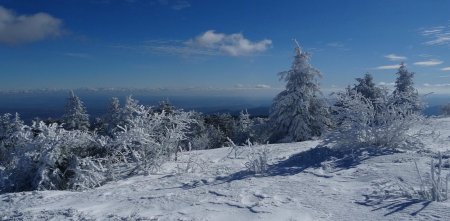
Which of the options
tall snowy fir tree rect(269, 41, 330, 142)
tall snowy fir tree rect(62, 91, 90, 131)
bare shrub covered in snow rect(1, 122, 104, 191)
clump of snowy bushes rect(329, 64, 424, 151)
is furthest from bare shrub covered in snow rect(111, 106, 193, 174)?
tall snowy fir tree rect(62, 91, 90, 131)

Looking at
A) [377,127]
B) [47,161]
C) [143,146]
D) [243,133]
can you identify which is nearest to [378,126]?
[377,127]

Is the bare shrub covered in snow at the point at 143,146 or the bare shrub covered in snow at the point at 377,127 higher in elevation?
the bare shrub covered in snow at the point at 377,127

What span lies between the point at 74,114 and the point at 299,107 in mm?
27109

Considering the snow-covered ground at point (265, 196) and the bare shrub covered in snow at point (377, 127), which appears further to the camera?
the bare shrub covered in snow at point (377, 127)

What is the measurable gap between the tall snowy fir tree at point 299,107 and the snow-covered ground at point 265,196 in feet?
45.2

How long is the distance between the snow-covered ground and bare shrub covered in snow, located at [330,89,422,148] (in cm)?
76

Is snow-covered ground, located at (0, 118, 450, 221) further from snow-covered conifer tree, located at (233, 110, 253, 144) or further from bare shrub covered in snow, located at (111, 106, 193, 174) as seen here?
snow-covered conifer tree, located at (233, 110, 253, 144)

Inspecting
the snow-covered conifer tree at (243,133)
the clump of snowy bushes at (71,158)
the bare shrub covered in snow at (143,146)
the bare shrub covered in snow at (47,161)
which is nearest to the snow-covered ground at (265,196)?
the bare shrub covered in snow at (143,146)

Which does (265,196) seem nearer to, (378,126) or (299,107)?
(378,126)

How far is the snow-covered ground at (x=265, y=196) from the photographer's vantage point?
5523 millimetres

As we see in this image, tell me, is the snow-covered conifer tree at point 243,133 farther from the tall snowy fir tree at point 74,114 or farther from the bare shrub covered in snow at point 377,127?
the bare shrub covered in snow at point 377,127

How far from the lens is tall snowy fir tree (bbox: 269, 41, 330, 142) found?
23062mm

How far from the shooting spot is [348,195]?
6.31 m

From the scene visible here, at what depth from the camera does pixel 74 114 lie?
40188mm
